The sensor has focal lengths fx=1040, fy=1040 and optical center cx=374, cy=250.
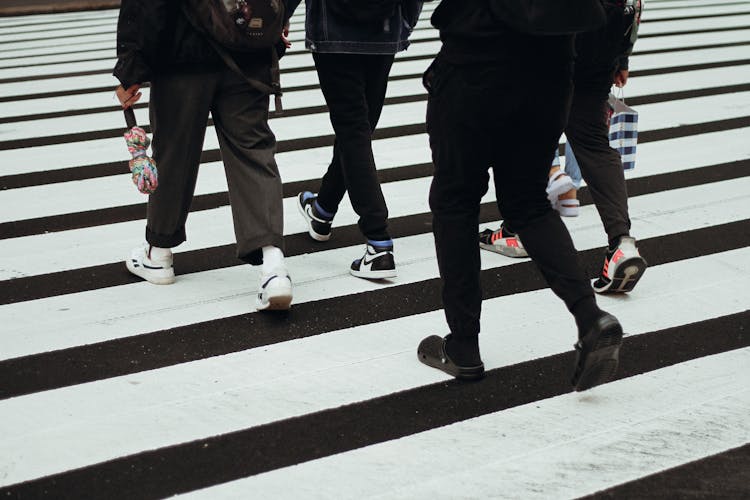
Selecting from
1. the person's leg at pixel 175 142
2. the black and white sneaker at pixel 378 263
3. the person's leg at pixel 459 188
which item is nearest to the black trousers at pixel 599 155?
the black and white sneaker at pixel 378 263

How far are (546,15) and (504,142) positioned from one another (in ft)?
1.56

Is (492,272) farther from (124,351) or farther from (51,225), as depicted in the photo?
(51,225)

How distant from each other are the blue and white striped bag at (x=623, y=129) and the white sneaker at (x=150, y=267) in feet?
7.20

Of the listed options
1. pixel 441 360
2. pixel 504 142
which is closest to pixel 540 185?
pixel 504 142

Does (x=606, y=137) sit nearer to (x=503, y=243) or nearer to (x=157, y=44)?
(x=503, y=243)

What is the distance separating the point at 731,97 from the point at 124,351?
6.65 meters

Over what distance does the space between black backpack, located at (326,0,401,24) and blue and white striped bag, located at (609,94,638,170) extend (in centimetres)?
118

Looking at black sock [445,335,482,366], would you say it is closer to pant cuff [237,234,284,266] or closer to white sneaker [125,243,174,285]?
pant cuff [237,234,284,266]

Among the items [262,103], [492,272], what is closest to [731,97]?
[492,272]

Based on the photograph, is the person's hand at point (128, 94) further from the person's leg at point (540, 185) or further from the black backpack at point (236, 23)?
the person's leg at point (540, 185)

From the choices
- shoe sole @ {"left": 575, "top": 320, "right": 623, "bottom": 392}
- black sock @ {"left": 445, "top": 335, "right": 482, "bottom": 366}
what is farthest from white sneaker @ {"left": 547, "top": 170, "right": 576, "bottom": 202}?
shoe sole @ {"left": 575, "top": 320, "right": 623, "bottom": 392}

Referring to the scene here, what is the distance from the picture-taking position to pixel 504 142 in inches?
138

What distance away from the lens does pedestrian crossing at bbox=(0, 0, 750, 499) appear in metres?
3.24

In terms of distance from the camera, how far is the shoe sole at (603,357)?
11.2ft
